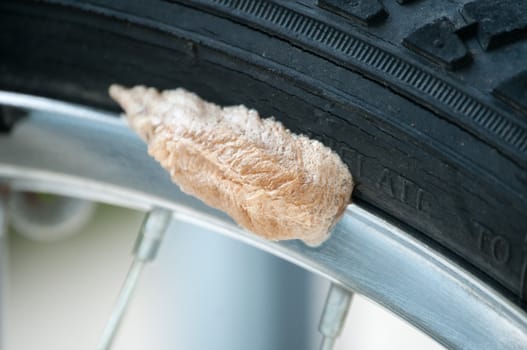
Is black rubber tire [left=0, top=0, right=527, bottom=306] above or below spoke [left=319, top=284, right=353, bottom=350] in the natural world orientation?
above

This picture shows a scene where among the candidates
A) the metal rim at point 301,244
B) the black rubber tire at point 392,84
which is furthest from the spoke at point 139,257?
the black rubber tire at point 392,84

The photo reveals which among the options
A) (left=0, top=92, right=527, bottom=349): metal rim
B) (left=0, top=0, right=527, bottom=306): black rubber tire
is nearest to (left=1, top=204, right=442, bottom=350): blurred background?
(left=0, top=92, right=527, bottom=349): metal rim

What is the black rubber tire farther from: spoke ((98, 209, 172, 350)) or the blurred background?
the blurred background

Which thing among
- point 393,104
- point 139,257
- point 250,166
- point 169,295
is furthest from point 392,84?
point 169,295

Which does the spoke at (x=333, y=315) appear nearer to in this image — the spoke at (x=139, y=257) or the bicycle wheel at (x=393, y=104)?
the bicycle wheel at (x=393, y=104)

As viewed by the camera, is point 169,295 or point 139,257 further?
point 169,295

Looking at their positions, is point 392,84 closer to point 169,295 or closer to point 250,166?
point 250,166
